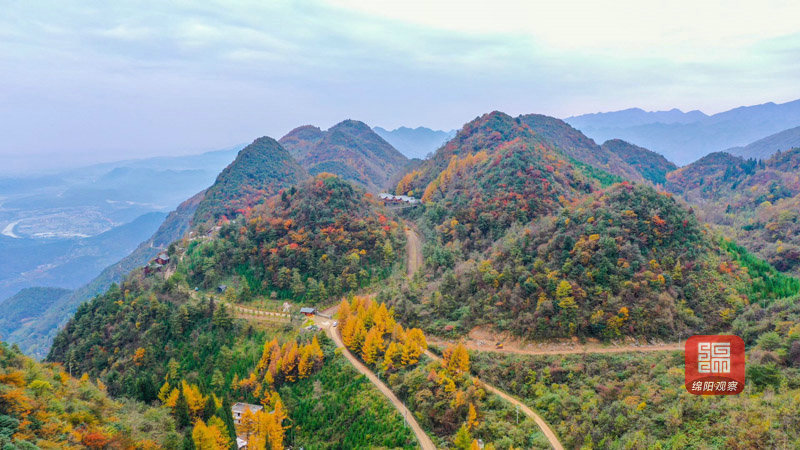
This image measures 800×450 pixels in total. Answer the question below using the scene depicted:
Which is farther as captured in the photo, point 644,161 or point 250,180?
point 644,161

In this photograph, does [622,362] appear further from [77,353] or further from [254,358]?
[77,353]

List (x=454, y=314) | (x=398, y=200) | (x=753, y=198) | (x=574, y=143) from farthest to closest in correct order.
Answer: (x=574, y=143)
(x=753, y=198)
(x=398, y=200)
(x=454, y=314)

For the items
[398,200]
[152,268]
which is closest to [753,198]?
[398,200]

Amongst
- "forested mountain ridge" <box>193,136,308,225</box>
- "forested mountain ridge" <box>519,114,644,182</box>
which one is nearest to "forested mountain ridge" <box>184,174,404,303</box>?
"forested mountain ridge" <box>193,136,308,225</box>

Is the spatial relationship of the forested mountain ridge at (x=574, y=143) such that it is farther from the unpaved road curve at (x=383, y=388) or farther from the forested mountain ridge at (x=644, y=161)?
the unpaved road curve at (x=383, y=388)

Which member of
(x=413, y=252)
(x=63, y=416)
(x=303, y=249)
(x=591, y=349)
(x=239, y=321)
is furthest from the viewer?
(x=413, y=252)

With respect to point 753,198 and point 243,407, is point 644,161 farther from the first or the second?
point 243,407

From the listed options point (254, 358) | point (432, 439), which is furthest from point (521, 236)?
point (254, 358)
